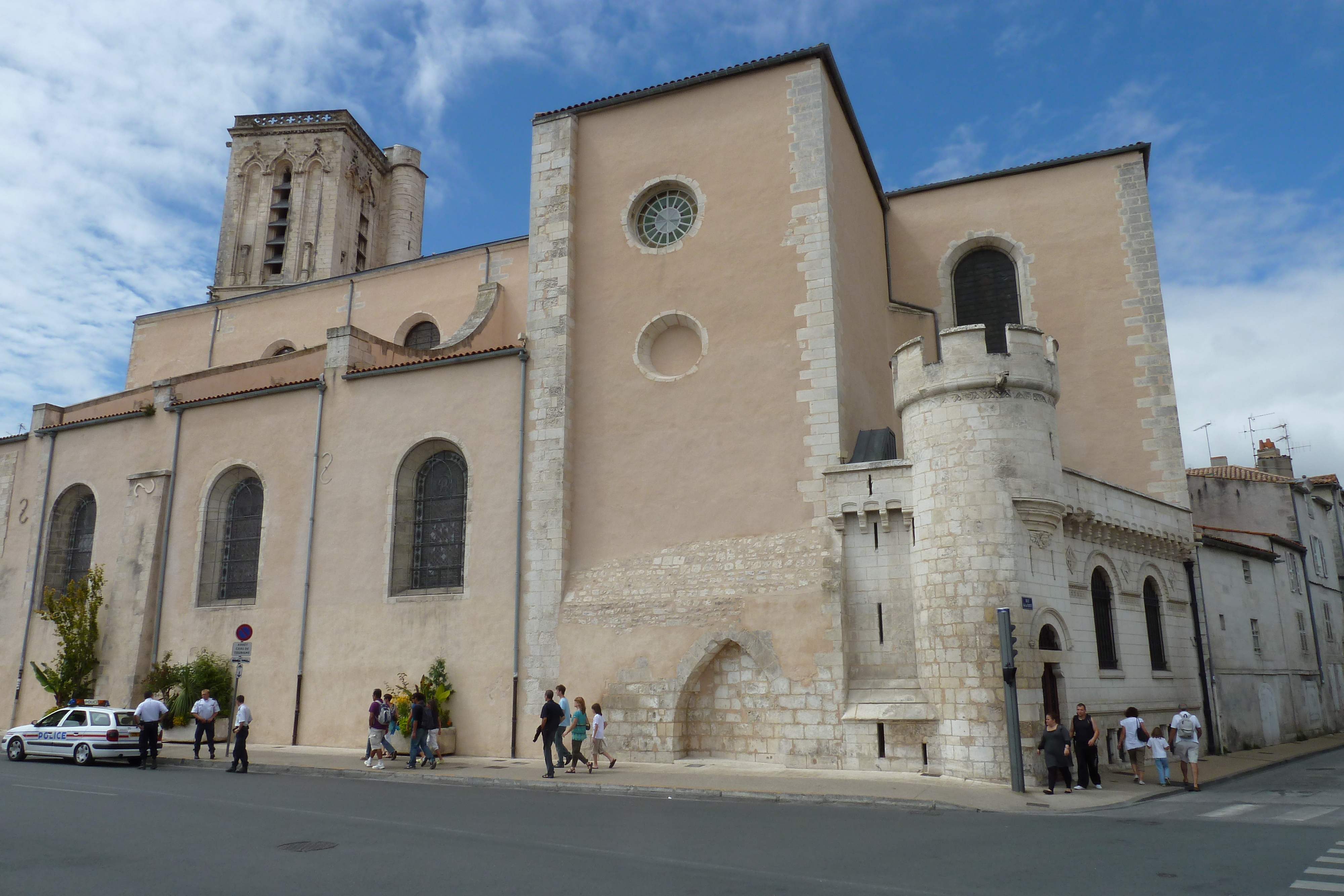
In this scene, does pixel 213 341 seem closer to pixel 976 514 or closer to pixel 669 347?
pixel 669 347

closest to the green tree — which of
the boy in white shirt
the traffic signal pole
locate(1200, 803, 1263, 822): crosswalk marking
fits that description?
the traffic signal pole

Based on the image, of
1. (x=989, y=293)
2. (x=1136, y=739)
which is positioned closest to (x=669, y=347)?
(x=989, y=293)

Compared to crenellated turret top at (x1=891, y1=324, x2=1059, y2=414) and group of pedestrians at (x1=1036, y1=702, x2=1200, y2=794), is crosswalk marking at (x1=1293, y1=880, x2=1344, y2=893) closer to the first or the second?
group of pedestrians at (x1=1036, y1=702, x2=1200, y2=794)

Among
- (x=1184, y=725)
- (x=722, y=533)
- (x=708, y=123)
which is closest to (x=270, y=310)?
(x=708, y=123)

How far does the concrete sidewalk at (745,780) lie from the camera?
39.2 feet

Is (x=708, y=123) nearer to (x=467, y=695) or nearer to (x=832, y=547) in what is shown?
(x=832, y=547)

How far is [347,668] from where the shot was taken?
18984 millimetres

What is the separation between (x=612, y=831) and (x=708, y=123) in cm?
1419

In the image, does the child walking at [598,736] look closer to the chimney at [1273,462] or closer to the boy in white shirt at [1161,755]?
the boy in white shirt at [1161,755]

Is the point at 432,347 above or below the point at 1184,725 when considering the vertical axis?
above

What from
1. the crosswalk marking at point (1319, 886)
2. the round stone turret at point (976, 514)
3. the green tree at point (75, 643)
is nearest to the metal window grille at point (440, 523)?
the green tree at point (75, 643)

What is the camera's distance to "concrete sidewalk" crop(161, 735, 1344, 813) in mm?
11961

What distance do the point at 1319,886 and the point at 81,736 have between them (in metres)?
18.7

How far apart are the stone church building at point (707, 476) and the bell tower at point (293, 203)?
13400 millimetres
